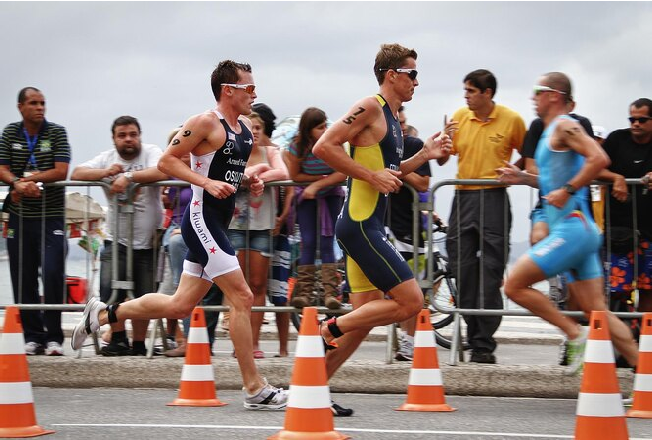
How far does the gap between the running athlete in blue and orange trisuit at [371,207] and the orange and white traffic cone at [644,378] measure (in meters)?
1.48

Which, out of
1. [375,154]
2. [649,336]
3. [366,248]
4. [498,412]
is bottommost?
[498,412]

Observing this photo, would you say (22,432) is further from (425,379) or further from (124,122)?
(124,122)

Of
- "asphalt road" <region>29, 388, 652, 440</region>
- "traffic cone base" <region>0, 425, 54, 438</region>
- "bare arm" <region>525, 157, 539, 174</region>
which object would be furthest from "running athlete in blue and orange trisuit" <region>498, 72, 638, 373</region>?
"traffic cone base" <region>0, 425, 54, 438</region>

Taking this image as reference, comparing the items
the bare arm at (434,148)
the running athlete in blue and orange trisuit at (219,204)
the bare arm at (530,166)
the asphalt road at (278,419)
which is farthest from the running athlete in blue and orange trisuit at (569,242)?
the running athlete in blue and orange trisuit at (219,204)

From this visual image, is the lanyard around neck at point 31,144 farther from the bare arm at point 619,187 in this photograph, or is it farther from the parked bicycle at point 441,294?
the bare arm at point 619,187

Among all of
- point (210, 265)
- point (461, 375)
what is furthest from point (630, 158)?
point (210, 265)

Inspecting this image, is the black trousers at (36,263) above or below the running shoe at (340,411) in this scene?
above

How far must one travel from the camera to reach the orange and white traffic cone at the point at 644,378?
7777mm

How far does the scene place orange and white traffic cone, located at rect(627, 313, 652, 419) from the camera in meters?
7.78

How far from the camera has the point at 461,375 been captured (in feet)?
31.1

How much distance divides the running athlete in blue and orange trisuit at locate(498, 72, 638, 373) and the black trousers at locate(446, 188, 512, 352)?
5.27ft

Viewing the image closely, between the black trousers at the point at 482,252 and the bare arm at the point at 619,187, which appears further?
the black trousers at the point at 482,252

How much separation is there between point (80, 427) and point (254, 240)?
3.37 m

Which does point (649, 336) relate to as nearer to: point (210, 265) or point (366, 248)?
point (366, 248)
